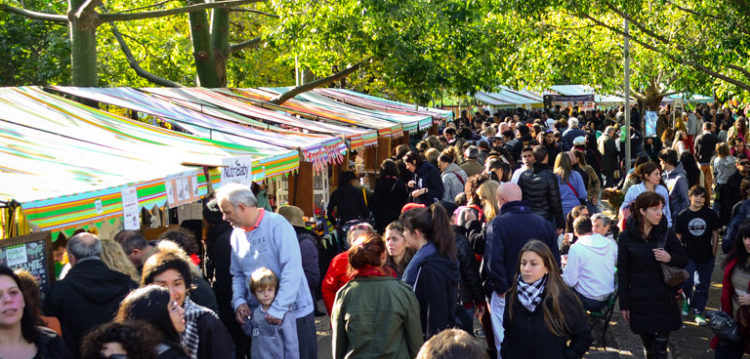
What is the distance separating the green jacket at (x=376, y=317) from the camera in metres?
4.87

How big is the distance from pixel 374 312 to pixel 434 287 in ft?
2.80

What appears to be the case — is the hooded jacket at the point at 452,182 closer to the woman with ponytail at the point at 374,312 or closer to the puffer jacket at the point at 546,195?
the puffer jacket at the point at 546,195

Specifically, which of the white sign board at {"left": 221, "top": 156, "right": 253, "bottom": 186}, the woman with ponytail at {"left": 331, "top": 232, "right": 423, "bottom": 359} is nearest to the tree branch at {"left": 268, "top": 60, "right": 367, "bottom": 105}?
the white sign board at {"left": 221, "top": 156, "right": 253, "bottom": 186}

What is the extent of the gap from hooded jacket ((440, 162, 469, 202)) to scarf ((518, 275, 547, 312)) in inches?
266

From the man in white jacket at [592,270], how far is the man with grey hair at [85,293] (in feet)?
13.0

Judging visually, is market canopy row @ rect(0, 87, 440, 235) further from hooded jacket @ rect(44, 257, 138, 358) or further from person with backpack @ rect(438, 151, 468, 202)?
person with backpack @ rect(438, 151, 468, 202)

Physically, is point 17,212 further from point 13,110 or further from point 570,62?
point 570,62

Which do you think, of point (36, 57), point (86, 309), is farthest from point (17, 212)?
point (36, 57)

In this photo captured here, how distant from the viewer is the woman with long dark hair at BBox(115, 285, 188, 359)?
3637 millimetres

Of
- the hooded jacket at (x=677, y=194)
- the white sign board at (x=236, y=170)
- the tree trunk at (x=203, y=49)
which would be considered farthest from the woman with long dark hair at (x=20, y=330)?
the tree trunk at (x=203, y=49)

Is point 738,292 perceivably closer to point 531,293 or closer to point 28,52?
point 531,293

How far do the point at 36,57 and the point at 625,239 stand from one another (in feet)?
82.9

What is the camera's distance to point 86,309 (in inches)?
199

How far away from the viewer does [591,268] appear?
24.4 feet
